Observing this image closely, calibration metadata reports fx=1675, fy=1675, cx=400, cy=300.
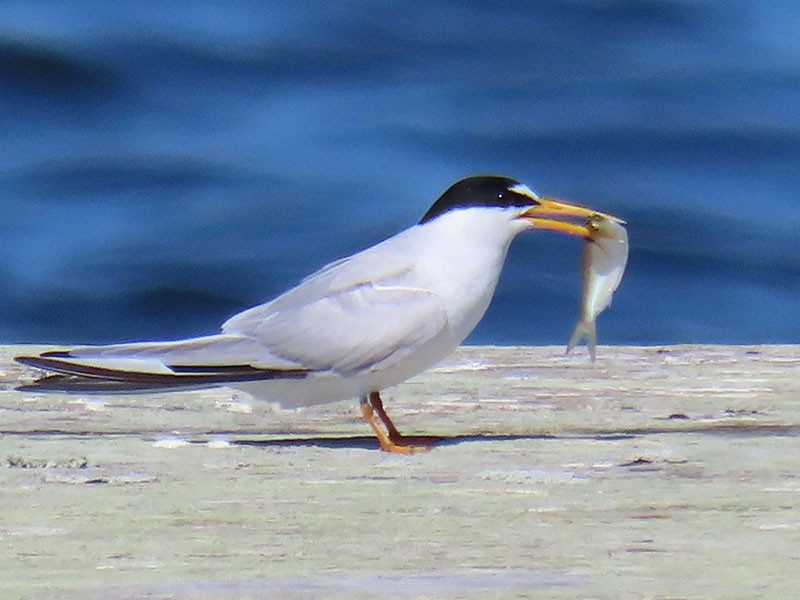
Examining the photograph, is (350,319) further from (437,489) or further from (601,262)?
(437,489)

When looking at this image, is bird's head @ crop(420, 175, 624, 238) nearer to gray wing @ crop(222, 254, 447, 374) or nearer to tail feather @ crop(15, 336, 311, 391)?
gray wing @ crop(222, 254, 447, 374)

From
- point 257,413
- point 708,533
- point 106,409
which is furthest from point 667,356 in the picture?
point 708,533

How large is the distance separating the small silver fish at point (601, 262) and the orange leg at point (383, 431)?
0.50m

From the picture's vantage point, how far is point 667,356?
4.31 m

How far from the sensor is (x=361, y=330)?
11.9 ft

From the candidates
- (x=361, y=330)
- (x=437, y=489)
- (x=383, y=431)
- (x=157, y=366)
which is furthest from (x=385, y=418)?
(x=437, y=489)

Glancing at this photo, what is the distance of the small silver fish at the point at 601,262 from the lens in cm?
383

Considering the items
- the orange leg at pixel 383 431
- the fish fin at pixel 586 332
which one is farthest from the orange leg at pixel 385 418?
the fish fin at pixel 586 332

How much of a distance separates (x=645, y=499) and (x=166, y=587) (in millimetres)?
910

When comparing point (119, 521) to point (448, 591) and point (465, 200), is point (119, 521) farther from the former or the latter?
point (465, 200)

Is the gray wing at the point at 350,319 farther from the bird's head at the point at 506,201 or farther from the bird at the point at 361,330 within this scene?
the bird's head at the point at 506,201

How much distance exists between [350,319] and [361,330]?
0.07m

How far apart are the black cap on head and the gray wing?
0.21 metres

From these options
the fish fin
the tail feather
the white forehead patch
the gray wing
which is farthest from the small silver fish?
the tail feather
